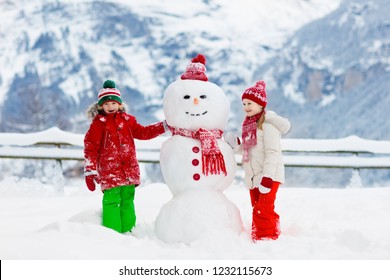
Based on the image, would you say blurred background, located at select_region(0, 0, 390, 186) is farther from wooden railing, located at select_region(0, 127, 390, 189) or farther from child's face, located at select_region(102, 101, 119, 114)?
child's face, located at select_region(102, 101, 119, 114)

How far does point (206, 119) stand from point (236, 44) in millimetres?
102442

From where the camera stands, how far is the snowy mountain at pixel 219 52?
69.4m

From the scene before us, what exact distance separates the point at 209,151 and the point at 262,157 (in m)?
0.44

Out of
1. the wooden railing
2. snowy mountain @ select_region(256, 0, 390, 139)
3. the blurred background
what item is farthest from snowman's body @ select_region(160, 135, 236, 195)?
snowy mountain @ select_region(256, 0, 390, 139)

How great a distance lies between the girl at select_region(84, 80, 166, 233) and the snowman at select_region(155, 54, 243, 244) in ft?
1.16

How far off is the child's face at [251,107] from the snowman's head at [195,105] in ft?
0.60

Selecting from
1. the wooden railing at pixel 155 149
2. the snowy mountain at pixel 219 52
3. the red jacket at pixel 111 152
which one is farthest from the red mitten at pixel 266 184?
the snowy mountain at pixel 219 52

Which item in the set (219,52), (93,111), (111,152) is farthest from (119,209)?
(219,52)

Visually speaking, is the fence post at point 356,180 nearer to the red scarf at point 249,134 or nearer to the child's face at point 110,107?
the red scarf at point 249,134

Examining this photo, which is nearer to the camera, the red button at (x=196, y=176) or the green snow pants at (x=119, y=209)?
the red button at (x=196, y=176)

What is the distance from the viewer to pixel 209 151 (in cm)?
405

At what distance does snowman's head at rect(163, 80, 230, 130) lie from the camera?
13.6 ft

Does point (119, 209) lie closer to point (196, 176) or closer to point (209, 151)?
point (196, 176)

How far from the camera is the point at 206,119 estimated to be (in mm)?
4152
